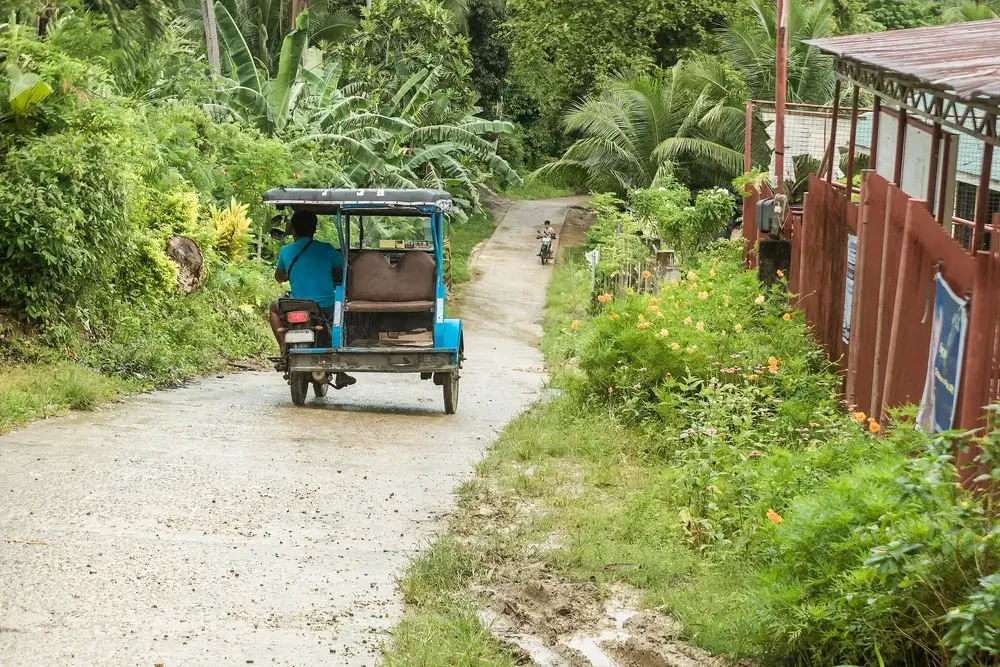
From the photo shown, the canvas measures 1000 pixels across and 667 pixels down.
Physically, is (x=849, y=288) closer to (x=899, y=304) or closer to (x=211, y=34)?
(x=899, y=304)

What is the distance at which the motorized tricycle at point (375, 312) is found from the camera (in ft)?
40.8

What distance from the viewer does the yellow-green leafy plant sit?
2033 centimetres

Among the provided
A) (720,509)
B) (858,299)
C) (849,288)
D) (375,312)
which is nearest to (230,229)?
(375,312)

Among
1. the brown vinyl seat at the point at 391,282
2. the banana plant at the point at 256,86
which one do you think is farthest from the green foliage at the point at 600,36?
the brown vinyl seat at the point at 391,282

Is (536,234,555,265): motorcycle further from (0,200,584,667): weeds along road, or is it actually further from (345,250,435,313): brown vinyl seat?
(345,250,435,313): brown vinyl seat

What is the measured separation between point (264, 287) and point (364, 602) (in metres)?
14.2

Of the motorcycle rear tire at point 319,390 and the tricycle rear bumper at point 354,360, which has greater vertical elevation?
the tricycle rear bumper at point 354,360

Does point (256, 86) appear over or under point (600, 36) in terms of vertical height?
under

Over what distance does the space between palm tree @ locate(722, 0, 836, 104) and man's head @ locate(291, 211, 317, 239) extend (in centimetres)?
1936

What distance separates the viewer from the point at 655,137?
3297cm

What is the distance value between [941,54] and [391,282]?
6.34 m

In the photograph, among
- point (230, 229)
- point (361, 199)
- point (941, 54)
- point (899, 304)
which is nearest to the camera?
point (941, 54)

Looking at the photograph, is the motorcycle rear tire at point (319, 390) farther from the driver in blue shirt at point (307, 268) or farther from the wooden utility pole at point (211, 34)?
the wooden utility pole at point (211, 34)

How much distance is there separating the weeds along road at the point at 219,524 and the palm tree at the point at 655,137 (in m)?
19.0
